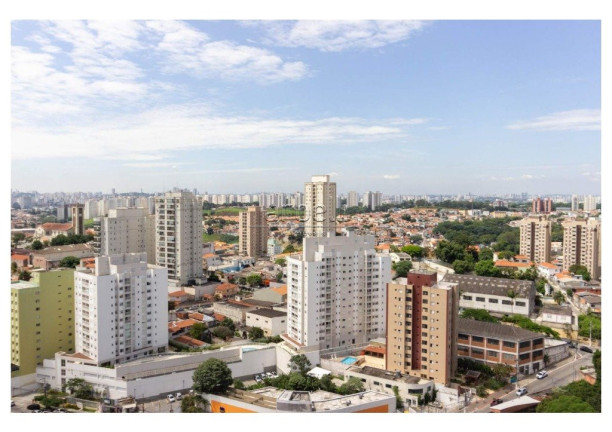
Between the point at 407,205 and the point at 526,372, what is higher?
the point at 407,205

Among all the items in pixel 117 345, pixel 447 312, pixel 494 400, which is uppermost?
pixel 447 312

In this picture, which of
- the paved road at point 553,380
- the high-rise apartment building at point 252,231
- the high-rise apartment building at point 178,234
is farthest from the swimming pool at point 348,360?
the high-rise apartment building at point 252,231

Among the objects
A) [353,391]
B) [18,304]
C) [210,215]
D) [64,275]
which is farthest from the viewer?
[210,215]

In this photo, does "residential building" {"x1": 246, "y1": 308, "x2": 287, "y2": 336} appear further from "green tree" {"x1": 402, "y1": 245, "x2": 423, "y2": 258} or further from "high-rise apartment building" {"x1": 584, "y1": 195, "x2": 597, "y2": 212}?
"high-rise apartment building" {"x1": 584, "y1": 195, "x2": 597, "y2": 212}

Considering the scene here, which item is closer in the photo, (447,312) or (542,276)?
(447,312)

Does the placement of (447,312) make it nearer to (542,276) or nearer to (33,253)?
(542,276)

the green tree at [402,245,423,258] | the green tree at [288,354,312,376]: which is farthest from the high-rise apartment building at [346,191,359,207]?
the green tree at [288,354,312,376]

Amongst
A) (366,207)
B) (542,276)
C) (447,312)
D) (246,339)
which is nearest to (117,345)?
(246,339)
